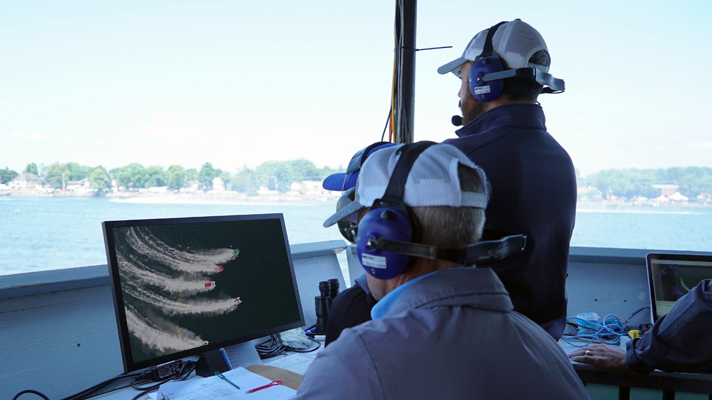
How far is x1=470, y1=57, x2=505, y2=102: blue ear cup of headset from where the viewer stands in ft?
4.44

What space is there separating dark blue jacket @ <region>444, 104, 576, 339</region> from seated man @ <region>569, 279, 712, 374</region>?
33cm

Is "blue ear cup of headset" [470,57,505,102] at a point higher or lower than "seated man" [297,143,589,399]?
higher

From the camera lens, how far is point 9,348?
130cm

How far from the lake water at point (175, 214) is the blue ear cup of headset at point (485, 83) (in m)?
29.3

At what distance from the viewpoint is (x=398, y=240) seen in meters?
0.68

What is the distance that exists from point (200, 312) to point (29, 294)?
1.66 ft

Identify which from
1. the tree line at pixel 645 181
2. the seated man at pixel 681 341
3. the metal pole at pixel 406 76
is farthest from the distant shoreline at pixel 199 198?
the seated man at pixel 681 341

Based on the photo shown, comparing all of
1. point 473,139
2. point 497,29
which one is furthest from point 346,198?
point 497,29

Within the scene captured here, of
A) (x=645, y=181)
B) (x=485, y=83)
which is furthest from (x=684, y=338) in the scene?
(x=645, y=181)

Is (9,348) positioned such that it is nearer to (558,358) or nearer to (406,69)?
(558,358)

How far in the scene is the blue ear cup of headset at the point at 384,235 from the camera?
0.69 m

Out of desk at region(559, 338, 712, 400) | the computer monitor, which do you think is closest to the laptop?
desk at region(559, 338, 712, 400)

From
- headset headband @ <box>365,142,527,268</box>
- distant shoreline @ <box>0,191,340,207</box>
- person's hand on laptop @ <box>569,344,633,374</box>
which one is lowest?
distant shoreline @ <box>0,191,340,207</box>

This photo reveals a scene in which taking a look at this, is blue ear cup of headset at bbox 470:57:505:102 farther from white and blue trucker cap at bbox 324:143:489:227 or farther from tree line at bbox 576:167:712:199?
tree line at bbox 576:167:712:199
